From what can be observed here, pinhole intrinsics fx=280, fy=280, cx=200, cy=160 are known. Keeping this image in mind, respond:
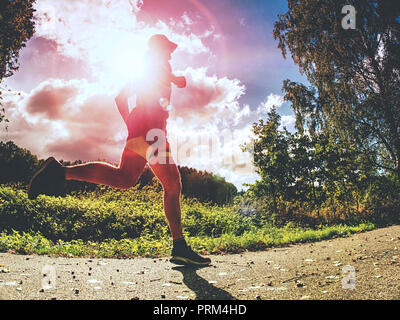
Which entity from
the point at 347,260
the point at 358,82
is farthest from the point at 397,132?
the point at 347,260

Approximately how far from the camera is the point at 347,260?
330cm

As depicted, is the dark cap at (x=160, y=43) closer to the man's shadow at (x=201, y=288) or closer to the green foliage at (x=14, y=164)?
the man's shadow at (x=201, y=288)

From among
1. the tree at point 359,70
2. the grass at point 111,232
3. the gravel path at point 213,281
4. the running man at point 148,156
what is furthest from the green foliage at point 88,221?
the tree at point 359,70

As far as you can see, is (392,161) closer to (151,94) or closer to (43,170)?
(151,94)

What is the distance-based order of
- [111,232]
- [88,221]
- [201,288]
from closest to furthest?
[201,288], [111,232], [88,221]

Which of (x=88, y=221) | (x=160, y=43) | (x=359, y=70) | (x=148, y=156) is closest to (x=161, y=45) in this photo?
(x=160, y=43)

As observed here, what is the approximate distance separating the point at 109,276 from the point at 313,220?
28.8ft

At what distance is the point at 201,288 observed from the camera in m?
2.28

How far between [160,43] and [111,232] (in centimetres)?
521

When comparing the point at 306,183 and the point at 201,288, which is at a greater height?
the point at 306,183

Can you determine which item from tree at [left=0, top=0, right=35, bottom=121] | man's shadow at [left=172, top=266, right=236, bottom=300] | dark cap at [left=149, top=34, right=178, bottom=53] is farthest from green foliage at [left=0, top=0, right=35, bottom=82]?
man's shadow at [left=172, top=266, right=236, bottom=300]

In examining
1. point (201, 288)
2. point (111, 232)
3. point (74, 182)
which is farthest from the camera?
point (74, 182)

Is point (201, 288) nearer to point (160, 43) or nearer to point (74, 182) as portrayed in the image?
point (160, 43)

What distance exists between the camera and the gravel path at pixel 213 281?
2.04 meters
